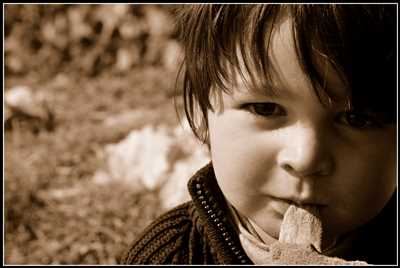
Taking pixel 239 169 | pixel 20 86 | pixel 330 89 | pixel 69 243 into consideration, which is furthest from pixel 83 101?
pixel 330 89

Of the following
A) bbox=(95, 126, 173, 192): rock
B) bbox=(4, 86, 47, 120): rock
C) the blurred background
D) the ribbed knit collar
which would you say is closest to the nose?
the ribbed knit collar

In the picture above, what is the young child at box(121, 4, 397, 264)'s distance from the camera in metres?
1.10

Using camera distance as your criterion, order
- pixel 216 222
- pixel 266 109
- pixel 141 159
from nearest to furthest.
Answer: pixel 266 109 < pixel 216 222 < pixel 141 159

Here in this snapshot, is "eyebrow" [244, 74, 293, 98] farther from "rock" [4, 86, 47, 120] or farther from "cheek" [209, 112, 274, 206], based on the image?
"rock" [4, 86, 47, 120]

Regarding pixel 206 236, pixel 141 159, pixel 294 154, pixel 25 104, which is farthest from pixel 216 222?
pixel 25 104

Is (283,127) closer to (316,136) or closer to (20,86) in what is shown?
(316,136)

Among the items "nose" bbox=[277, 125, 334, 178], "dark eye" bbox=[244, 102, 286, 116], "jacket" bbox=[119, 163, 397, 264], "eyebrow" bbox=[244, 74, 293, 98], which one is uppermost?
"eyebrow" bbox=[244, 74, 293, 98]

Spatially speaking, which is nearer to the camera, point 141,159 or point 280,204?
point 280,204

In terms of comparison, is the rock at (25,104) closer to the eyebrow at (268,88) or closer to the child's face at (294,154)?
the child's face at (294,154)

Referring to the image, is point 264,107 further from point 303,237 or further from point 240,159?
point 303,237

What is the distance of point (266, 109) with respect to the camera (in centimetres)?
120

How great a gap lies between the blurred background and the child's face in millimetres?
403

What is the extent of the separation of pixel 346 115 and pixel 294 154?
0.12m

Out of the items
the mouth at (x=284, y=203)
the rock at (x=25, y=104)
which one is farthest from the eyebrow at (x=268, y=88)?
A: the rock at (x=25, y=104)
